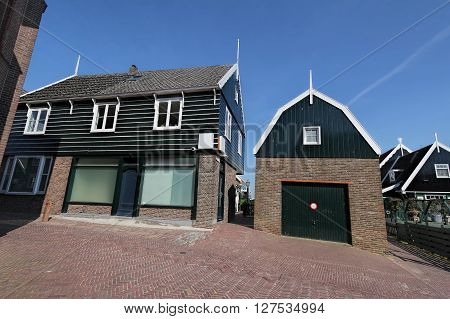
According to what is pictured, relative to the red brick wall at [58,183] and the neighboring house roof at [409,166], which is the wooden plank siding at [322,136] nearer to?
the red brick wall at [58,183]

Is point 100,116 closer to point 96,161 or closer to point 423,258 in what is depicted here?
point 96,161

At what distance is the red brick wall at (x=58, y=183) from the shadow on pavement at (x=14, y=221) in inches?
38.9

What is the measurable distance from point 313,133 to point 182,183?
7885 millimetres

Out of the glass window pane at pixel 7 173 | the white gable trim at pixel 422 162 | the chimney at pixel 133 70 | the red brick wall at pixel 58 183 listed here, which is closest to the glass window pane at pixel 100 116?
Answer: the red brick wall at pixel 58 183

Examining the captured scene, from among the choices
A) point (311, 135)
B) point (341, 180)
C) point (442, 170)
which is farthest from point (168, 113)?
point (442, 170)

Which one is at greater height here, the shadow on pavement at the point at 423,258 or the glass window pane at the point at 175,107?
the glass window pane at the point at 175,107

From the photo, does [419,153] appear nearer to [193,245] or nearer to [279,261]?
[279,261]

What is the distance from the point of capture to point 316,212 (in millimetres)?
13188

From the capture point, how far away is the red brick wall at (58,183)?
1383 centimetres

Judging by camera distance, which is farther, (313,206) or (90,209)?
(90,209)

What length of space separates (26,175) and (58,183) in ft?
9.39

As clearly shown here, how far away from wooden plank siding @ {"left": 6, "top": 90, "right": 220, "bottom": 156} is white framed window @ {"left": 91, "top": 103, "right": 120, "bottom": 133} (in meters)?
0.31

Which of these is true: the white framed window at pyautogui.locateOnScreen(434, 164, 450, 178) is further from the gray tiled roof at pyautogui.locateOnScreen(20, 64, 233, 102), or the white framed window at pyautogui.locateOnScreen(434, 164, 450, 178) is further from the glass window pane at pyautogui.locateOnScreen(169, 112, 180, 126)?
the glass window pane at pyautogui.locateOnScreen(169, 112, 180, 126)
